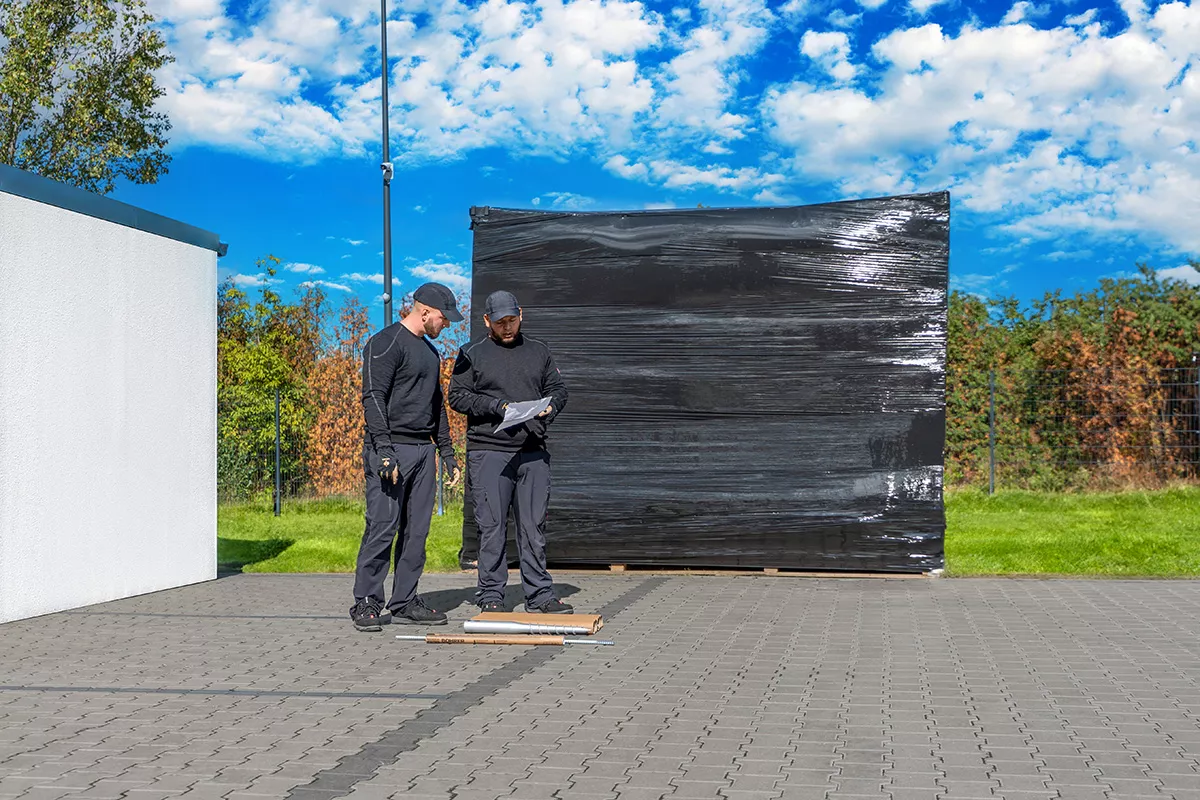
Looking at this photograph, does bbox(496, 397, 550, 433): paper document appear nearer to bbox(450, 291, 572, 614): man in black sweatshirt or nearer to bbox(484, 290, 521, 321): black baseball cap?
bbox(450, 291, 572, 614): man in black sweatshirt

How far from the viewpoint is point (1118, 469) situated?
65.0 ft

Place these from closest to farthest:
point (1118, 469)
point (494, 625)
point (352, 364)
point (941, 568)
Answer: point (494, 625) < point (941, 568) < point (1118, 469) < point (352, 364)

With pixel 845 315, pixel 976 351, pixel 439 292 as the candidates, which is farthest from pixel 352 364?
pixel 439 292

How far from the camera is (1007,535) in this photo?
47.7ft

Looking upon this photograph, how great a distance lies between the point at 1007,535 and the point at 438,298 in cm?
874

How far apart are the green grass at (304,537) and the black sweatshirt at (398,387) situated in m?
4.05

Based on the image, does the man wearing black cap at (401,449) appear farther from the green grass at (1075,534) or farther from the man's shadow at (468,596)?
the green grass at (1075,534)

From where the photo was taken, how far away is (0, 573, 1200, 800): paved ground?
4.56 m

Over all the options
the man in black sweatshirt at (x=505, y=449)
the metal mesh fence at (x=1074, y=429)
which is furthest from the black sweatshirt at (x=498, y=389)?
the metal mesh fence at (x=1074, y=429)

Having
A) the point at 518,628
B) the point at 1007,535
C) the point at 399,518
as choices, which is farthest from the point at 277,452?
the point at 518,628

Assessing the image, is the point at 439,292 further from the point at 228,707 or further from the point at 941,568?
the point at 941,568

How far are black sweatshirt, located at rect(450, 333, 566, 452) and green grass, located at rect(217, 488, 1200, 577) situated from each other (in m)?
3.86

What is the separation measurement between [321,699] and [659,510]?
5.60 m

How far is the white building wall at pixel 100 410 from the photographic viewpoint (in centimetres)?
885
